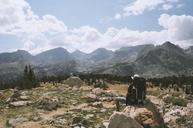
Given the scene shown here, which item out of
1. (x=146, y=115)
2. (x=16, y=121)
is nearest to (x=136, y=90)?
(x=146, y=115)

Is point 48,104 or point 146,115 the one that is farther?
point 48,104

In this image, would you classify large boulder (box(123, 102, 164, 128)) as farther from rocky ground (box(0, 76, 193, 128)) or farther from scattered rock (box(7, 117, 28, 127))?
scattered rock (box(7, 117, 28, 127))

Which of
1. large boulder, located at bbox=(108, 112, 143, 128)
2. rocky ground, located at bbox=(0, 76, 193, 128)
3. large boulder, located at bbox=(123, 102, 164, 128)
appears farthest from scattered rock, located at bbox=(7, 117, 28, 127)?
large boulder, located at bbox=(108, 112, 143, 128)

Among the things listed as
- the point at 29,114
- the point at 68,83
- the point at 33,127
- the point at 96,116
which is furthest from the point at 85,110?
the point at 68,83

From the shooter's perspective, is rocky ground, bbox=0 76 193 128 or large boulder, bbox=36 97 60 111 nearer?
rocky ground, bbox=0 76 193 128

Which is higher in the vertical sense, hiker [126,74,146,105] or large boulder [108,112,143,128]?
hiker [126,74,146,105]

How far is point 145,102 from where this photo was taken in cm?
2411

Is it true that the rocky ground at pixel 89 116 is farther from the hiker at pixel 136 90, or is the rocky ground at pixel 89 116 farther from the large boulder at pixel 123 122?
the hiker at pixel 136 90

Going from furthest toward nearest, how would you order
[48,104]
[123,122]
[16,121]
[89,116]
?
[48,104], [89,116], [16,121], [123,122]

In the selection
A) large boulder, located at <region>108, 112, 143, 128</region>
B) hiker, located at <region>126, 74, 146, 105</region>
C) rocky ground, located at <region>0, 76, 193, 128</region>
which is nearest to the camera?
large boulder, located at <region>108, 112, 143, 128</region>

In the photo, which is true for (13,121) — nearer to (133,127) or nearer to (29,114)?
(29,114)

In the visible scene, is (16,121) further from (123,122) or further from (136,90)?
(123,122)

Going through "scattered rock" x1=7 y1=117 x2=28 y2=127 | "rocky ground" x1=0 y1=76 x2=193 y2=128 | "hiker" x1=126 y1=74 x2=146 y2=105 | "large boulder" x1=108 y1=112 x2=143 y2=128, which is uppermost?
"hiker" x1=126 y1=74 x2=146 y2=105

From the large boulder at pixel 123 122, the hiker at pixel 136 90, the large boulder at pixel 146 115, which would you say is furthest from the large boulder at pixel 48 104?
the large boulder at pixel 123 122
